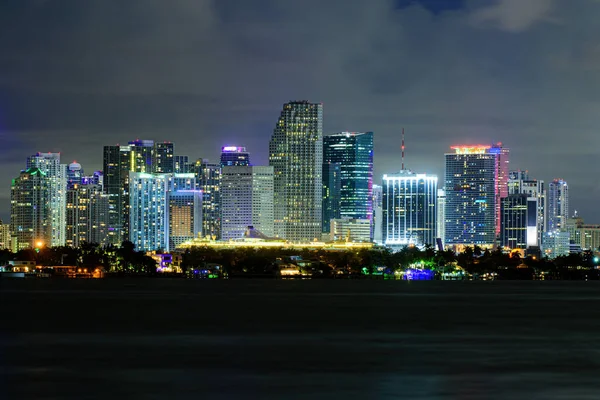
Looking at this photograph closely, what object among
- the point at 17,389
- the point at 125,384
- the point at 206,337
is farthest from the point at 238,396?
the point at 206,337

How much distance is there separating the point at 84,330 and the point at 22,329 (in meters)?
4.53

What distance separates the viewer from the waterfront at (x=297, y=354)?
4428 centimetres

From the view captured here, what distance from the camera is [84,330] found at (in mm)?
77125

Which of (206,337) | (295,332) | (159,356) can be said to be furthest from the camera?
(295,332)

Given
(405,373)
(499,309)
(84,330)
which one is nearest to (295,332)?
(84,330)

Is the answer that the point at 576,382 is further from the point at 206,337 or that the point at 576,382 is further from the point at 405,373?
the point at 206,337

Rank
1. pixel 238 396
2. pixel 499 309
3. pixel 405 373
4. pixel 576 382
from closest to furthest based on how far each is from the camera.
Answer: pixel 238 396 < pixel 576 382 < pixel 405 373 < pixel 499 309

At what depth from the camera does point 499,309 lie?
370 ft

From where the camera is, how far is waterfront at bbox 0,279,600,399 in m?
44.3

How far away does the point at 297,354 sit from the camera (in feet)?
195

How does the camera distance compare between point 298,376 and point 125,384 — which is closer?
point 125,384

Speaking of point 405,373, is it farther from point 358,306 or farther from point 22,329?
point 358,306

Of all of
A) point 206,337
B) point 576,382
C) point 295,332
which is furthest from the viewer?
point 295,332

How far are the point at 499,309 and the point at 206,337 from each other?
165 ft
